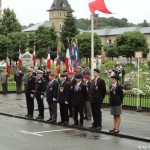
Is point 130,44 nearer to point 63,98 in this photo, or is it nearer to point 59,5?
point 59,5

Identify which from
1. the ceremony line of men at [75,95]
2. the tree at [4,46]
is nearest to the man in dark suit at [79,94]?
the ceremony line of men at [75,95]

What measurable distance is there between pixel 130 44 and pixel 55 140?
69.6 m

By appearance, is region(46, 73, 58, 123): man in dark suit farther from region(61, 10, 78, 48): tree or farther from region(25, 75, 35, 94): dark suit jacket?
region(61, 10, 78, 48): tree

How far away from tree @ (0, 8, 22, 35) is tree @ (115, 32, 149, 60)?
19395 millimetres

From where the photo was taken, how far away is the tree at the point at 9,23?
77.9 meters

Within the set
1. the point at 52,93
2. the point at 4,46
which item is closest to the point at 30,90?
the point at 52,93

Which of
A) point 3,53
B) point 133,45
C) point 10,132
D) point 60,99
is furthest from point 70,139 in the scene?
point 133,45

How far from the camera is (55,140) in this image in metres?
12.1

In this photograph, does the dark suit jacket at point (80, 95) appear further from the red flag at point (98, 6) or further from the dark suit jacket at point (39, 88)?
the red flag at point (98, 6)

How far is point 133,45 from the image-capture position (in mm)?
80562

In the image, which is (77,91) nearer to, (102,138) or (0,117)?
(102,138)

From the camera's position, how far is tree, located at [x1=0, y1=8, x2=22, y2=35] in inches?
3066

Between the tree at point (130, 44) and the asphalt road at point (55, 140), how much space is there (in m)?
66.4

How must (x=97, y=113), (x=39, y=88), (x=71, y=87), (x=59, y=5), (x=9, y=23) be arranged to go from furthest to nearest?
(x=59, y=5), (x=9, y=23), (x=39, y=88), (x=71, y=87), (x=97, y=113)
